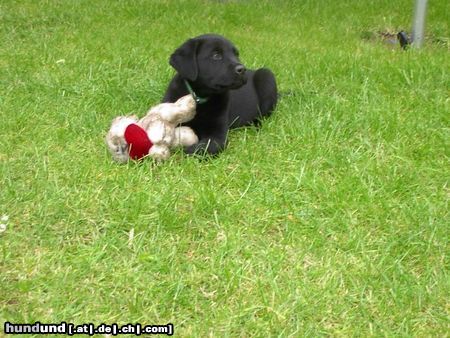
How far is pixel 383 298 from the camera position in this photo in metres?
2.25

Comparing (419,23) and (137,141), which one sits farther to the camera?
(419,23)

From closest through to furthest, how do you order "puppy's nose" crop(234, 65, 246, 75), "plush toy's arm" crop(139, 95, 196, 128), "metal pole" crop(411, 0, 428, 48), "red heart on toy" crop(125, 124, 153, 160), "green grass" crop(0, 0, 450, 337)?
"green grass" crop(0, 0, 450, 337), "red heart on toy" crop(125, 124, 153, 160), "plush toy's arm" crop(139, 95, 196, 128), "puppy's nose" crop(234, 65, 246, 75), "metal pole" crop(411, 0, 428, 48)

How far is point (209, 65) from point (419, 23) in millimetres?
2991

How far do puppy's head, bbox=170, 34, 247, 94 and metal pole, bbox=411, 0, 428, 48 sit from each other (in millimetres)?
2802

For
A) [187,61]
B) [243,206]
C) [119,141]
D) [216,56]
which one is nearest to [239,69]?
[216,56]

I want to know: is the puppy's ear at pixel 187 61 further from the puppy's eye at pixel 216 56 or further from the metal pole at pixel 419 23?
the metal pole at pixel 419 23

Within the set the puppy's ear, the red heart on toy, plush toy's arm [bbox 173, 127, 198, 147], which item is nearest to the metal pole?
the puppy's ear

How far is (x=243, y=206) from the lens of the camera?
9.27ft

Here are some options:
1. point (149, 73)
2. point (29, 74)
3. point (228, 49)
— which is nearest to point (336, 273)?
point (228, 49)

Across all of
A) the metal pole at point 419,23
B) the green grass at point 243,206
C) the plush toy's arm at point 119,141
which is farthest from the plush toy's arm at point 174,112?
the metal pole at point 419,23

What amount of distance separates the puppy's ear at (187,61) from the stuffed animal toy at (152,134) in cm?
16

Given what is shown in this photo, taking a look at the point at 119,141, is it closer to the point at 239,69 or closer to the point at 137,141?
the point at 137,141

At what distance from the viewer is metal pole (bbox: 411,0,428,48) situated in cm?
563

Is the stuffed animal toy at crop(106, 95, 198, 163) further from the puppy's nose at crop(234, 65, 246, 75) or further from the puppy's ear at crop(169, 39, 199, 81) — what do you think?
the puppy's nose at crop(234, 65, 246, 75)
